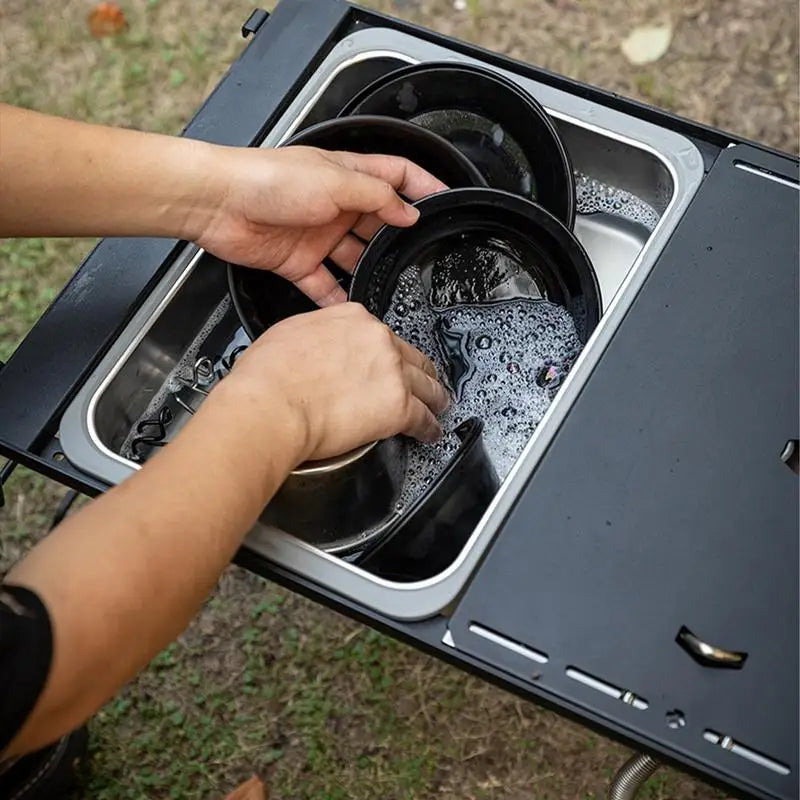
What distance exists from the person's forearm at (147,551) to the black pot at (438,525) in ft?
0.37

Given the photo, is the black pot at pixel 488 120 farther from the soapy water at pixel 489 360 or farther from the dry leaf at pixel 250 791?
the dry leaf at pixel 250 791

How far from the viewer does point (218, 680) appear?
136 centimetres

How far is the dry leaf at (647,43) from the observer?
161 centimetres

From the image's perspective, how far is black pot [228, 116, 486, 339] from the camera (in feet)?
3.08

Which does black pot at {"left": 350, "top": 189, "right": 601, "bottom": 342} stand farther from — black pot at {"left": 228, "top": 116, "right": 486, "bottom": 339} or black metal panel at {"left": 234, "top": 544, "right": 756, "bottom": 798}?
black metal panel at {"left": 234, "top": 544, "right": 756, "bottom": 798}

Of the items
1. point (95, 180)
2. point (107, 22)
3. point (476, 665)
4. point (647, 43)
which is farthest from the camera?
point (107, 22)

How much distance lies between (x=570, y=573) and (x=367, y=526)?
255 mm

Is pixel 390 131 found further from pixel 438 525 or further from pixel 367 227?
pixel 438 525

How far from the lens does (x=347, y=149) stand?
971 millimetres

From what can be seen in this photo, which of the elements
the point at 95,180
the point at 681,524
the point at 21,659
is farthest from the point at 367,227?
the point at 21,659

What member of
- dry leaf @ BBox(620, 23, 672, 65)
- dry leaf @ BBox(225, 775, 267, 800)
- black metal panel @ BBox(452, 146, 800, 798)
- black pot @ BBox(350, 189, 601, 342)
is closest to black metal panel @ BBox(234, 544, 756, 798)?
black metal panel @ BBox(452, 146, 800, 798)

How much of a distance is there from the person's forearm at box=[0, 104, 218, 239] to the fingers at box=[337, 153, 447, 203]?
13 centimetres

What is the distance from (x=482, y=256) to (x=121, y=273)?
34 cm

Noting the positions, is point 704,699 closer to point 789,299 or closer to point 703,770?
point 703,770
